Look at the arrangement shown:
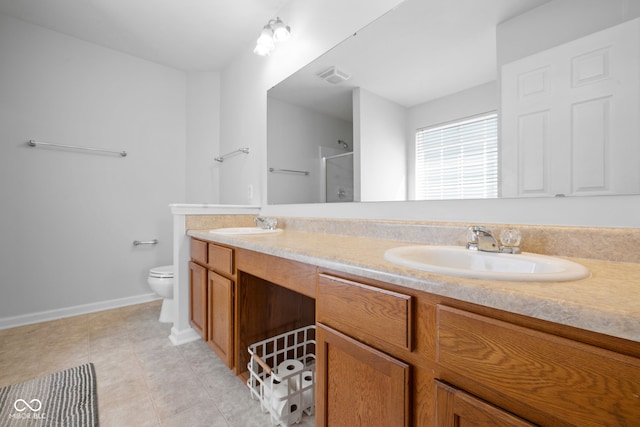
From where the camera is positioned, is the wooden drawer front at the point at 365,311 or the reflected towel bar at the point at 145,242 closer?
the wooden drawer front at the point at 365,311

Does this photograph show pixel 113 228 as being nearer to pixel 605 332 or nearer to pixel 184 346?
pixel 184 346

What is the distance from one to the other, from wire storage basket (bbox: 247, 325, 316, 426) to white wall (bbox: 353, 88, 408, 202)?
86 centimetres

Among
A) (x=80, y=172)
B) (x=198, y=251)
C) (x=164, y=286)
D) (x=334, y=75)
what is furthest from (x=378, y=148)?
(x=80, y=172)

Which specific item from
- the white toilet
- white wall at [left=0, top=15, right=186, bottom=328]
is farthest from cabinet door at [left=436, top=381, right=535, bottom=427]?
white wall at [left=0, top=15, right=186, bottom=328]

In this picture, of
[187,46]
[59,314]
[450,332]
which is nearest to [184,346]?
[59,314]

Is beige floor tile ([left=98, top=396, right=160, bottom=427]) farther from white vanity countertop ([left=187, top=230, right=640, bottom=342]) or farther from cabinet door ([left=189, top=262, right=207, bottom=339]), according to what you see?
white vanity countertop ([left=187, top=230, right=640, bottom=342])

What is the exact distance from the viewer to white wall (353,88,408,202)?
4.09ft

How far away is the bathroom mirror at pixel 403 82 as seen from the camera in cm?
87

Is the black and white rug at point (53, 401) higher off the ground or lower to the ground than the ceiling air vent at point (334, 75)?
lower

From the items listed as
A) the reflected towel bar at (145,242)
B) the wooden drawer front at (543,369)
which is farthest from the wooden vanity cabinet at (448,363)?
the reflected towel bar at (145,242)

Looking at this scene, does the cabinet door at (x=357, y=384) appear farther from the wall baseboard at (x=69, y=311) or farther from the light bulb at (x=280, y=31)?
the wall baseboard at (x=69, y=311)

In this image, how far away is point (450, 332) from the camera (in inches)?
21.5

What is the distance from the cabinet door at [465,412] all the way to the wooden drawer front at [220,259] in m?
1.07

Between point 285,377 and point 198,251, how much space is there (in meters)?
1.01
